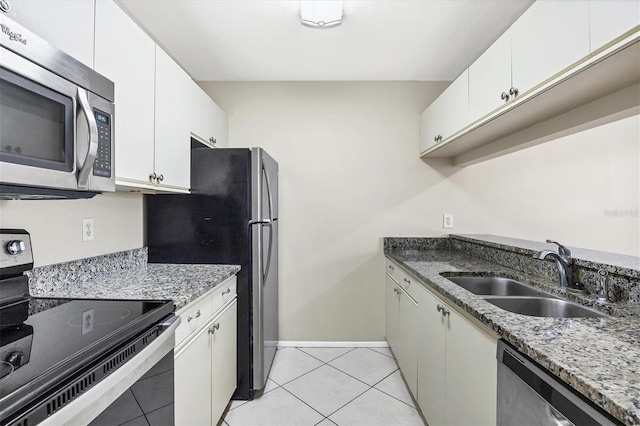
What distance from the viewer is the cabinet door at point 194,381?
4.25 feet

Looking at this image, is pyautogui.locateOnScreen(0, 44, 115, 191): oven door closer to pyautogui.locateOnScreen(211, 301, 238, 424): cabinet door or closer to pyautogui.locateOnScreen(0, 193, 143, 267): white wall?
pyautogui.locateOnScreen(0, 193, 143, 267): white wall

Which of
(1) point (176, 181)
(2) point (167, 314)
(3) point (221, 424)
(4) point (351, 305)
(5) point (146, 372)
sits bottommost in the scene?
(3) point (221, 424)

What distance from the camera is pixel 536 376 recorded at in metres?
0.83

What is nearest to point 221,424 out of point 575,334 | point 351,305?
point 351,305

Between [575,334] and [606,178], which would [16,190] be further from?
[606,178]

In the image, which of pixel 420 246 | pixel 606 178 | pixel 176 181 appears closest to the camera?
pixel 176 181

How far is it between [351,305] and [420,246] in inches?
Answer: 32.6

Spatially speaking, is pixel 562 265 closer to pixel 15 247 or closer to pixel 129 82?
pixel 129 82

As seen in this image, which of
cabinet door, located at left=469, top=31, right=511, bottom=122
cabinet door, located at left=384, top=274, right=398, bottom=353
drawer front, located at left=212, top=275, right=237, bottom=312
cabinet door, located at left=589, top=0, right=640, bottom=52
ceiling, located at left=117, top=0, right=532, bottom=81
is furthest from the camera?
cabinet door, located at left=384, top=274, right=398, bottom=353

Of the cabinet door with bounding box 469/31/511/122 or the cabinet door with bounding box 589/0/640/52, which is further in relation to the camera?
the cabinet door with bounding box 469/31/511/122

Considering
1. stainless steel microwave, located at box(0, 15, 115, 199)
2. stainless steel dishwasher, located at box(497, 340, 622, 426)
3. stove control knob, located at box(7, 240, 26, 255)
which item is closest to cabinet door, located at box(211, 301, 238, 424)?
stove control knob, located at box(7, 240, 26, 255)

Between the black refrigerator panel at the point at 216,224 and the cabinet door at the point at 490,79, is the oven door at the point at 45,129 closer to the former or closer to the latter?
the black refrigerator panel at the point at 216,224

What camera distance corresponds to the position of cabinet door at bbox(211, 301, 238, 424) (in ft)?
5.48

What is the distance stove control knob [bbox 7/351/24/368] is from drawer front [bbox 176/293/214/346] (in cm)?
54
